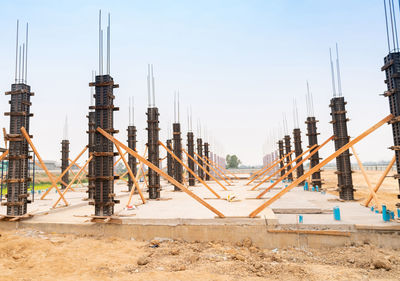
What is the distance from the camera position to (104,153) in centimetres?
919

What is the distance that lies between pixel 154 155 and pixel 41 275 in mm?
10097

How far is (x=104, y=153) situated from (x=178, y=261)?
192 inches

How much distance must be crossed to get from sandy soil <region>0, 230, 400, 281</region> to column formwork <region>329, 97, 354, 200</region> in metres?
6.40

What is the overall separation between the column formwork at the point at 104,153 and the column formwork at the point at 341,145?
36.5 feet

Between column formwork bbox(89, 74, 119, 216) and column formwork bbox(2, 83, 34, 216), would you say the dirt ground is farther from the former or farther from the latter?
column formwork bbox(2, 83, 34, 216)

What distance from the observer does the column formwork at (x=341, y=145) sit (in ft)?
41.6

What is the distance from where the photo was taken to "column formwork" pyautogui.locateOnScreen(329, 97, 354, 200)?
41.6 feet

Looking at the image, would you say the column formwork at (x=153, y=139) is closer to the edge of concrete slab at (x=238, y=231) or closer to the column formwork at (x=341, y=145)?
the edge of concrete slab at (x=238, y=231)

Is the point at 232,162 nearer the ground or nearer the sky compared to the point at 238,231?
nearer the sky

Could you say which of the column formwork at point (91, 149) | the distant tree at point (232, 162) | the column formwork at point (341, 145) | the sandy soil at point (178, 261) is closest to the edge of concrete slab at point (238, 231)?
the sandy soil at point (178, 261)

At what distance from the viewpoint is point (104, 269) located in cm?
615

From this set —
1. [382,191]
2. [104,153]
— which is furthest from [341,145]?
[382,191]

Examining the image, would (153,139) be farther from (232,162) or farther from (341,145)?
(232,162)

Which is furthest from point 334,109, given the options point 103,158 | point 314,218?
point 103,158
